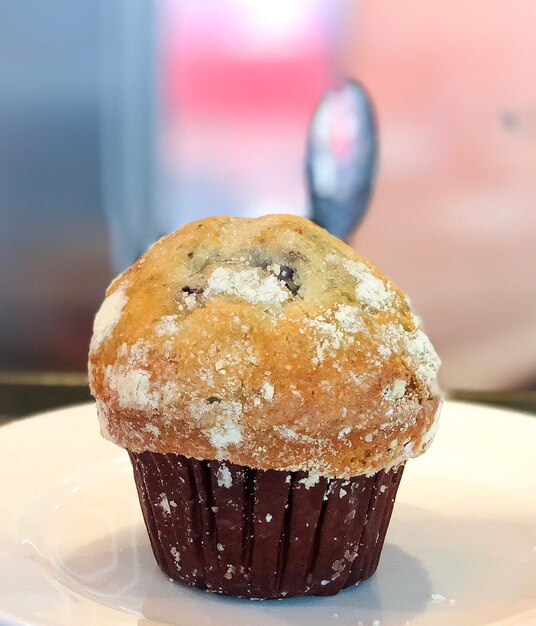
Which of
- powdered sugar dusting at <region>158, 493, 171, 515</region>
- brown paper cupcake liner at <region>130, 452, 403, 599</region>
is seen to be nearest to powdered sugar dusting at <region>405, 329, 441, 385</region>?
brown paper cupcake liner at <region>130, 452, 403, 599</region>

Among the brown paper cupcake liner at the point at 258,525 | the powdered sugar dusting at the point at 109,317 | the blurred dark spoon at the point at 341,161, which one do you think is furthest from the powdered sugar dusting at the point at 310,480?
the blurred dark spoon at the point at 341,161

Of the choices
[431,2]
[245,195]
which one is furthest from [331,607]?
[431,2]

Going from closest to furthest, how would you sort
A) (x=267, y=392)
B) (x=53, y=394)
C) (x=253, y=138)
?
(x=267, y=392)
(x=253, y=138)
(x=53, y=394)

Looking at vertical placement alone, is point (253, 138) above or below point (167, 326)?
below

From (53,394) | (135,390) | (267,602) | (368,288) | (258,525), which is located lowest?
(53,394)

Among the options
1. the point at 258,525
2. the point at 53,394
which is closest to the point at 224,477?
the point at 258,525

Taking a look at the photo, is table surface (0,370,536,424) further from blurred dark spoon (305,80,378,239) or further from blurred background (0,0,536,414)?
blurred dark spoon (305,80,378,239)

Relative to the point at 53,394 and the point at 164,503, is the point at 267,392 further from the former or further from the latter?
the point at 53,394

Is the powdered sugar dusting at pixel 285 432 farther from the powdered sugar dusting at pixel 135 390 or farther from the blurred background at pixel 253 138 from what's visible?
the blurred background at pixel 253 138
